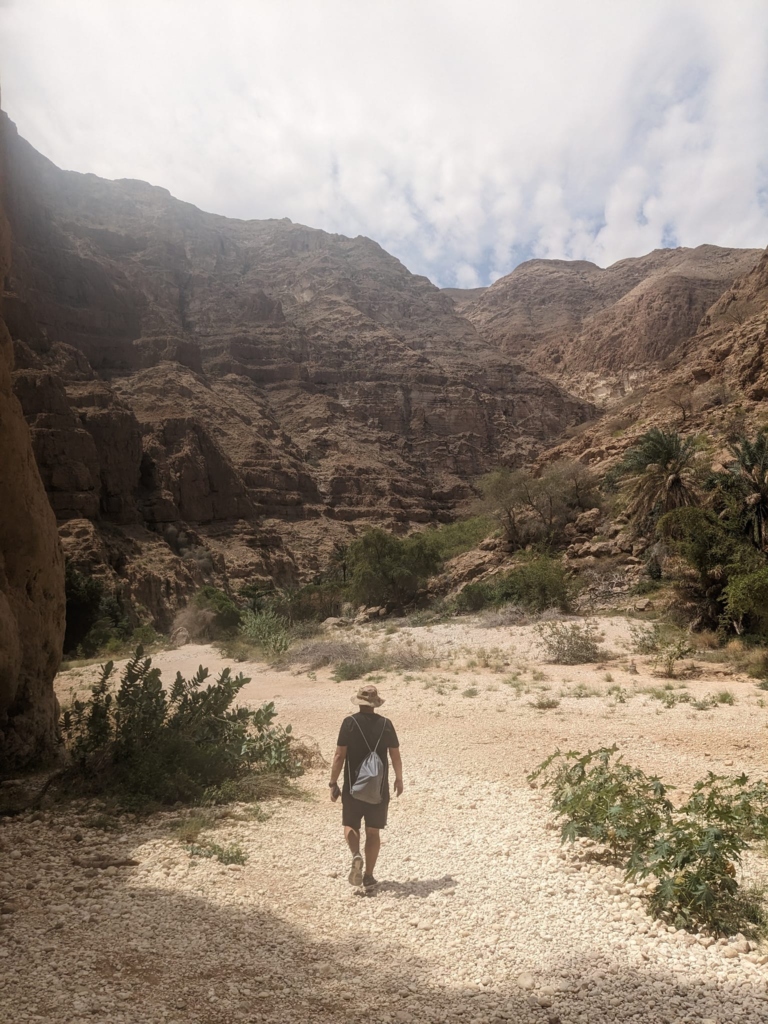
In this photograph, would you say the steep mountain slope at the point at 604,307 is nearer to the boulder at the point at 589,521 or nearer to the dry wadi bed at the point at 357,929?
the boulder at the point at 589,521

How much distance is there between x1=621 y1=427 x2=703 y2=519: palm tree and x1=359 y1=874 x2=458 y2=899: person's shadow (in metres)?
21.1

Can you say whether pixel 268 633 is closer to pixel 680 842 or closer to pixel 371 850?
pixel 371 850

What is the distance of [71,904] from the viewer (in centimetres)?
358

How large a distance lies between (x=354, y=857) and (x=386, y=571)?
27761 mm

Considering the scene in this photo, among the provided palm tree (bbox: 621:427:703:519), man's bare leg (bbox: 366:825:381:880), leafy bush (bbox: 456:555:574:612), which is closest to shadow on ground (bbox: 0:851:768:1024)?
man's bare leg (bbox: 366:825:381:880)

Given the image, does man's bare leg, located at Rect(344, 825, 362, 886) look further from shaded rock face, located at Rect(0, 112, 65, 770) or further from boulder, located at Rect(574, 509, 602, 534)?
boulder, located at Rect(574, 509, 602, 534)

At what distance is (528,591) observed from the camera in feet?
76.3

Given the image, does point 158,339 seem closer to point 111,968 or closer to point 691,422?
point 691,422

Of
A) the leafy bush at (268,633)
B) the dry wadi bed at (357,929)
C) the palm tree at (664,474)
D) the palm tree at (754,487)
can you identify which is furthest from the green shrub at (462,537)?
the dry wadi bed at (357,929)

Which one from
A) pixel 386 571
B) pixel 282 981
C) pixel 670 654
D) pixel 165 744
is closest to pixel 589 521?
pixel 386 571

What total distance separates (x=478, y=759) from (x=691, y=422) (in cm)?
3440

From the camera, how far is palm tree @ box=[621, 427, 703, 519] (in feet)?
74.6

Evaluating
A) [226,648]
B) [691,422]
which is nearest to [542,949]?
[226,648]

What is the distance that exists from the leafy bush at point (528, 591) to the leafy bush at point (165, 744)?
16539 millimetres
